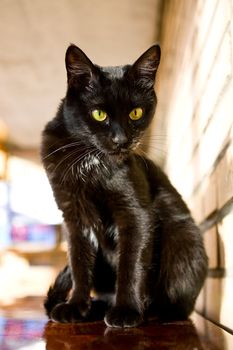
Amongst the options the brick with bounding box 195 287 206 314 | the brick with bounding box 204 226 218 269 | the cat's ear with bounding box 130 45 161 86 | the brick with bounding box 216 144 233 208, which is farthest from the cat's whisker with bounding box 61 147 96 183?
the brick with bounding box 195 287 206 314

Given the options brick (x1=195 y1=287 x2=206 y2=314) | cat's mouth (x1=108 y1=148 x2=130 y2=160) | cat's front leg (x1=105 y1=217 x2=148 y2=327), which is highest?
cat's mouth (x1=108 y1=148 x2=130 y2=160)

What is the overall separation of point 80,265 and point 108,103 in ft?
1.47

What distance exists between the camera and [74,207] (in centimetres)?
117

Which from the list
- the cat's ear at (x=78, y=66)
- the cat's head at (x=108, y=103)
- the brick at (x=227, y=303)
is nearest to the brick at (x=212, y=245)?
the brick at (x=227, y=303)

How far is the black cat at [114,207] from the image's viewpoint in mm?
1094

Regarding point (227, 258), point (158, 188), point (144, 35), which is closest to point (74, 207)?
point (158, 188)

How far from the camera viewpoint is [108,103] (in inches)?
43.2

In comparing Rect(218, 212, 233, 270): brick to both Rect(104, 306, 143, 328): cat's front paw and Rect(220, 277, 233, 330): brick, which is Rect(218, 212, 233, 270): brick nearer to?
Rect(220, 277, 233, 330): brick

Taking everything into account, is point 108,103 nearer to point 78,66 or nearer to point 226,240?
point 78,66

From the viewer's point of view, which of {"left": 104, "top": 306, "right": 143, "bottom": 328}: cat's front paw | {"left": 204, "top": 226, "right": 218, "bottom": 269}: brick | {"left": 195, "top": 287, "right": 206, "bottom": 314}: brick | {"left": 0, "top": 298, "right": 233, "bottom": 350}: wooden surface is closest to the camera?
{"left": 0, "top": 298, "right": 233, "bottom": 350}: wooden surface

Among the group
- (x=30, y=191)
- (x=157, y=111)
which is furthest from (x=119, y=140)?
(x=30, y=191)

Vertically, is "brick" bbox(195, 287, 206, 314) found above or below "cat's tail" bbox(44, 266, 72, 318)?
below

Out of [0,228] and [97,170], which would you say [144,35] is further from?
[0,228]

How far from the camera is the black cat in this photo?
1094 millimetres
